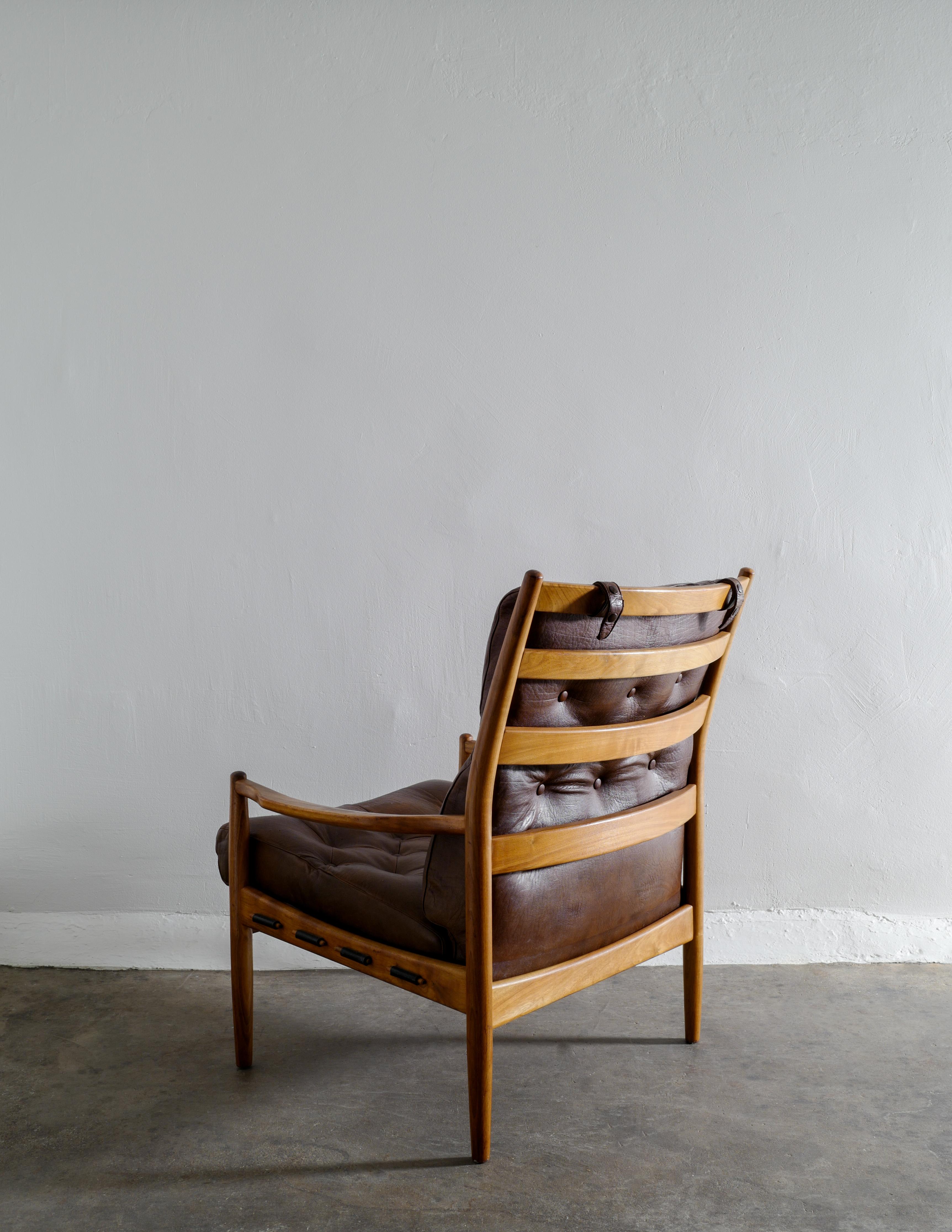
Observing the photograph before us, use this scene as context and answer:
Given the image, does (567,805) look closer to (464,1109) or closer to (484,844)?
(484,844)

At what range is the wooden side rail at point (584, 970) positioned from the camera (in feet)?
5.13

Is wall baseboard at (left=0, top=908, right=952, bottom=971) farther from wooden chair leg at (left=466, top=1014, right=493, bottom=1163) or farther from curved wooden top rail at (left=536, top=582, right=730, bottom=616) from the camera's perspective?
curved wooden top rail at (left=536, top=582, right=730, bottom=616)

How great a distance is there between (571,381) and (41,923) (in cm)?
211

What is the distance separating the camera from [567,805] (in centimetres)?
164

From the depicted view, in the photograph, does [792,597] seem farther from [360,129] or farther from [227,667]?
[360,129]

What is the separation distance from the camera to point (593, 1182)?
1.57m

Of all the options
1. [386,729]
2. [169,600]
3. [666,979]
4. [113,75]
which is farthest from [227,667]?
[113,75]

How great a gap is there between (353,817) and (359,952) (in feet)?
0.89

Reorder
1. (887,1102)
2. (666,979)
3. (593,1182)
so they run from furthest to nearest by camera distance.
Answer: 1. (666,979)
2. (887,1102)
3. (593,1182)

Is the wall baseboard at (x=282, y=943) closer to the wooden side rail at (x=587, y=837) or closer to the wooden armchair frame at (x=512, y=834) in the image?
the wooden armchair frame at (x=512, y=834)

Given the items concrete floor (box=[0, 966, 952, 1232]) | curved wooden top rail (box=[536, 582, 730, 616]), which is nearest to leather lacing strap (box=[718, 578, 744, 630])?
curved wooden top rail (box=[536, 582, 730, 616])

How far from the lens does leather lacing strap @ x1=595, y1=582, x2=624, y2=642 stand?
1504 mm

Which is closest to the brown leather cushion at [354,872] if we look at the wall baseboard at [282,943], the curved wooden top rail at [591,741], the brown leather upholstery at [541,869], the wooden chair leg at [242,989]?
the brown leather upholstery at [541,869]

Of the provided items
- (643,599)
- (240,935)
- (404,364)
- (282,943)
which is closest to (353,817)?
(240,935)
